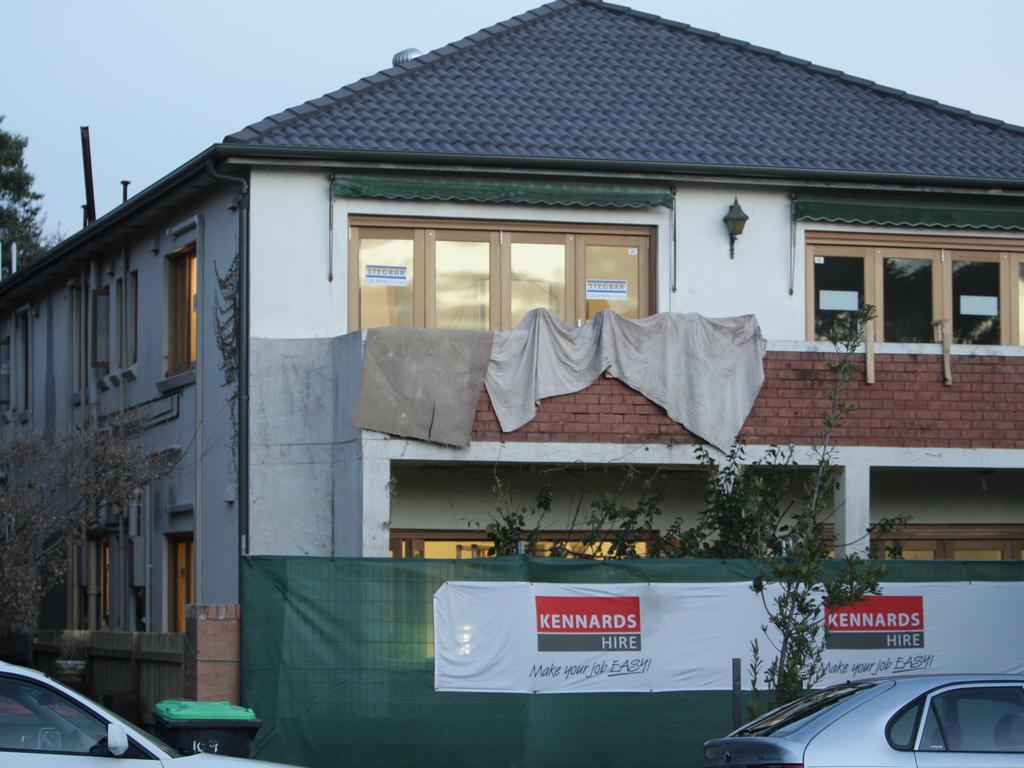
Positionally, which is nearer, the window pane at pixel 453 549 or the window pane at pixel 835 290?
the window pane at pixel 453 549

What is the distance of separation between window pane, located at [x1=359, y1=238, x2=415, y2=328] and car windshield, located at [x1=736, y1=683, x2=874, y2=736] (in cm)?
898

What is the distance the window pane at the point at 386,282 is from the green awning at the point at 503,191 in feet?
2.07

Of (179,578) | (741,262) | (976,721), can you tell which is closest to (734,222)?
(741,262)

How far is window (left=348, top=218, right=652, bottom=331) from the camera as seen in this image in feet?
63.0

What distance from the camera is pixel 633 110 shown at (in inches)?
824

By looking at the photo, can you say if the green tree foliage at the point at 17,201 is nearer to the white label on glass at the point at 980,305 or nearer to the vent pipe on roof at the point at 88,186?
the vent pipe on roof at the point at 88,186

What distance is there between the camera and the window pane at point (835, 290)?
20203 mm

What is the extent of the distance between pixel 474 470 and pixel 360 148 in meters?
3.89

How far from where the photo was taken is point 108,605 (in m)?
24.8

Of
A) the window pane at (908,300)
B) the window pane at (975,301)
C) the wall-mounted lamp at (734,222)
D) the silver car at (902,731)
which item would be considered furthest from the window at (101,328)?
the silver car at (902,731)

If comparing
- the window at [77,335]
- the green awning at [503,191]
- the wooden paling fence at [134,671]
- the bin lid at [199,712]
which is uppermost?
the green awning at [503,191]

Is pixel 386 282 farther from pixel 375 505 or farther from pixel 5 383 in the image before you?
pixel 5 383

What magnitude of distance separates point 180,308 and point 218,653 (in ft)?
27.2

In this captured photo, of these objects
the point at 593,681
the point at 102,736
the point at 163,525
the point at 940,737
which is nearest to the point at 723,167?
the point at 593,681
